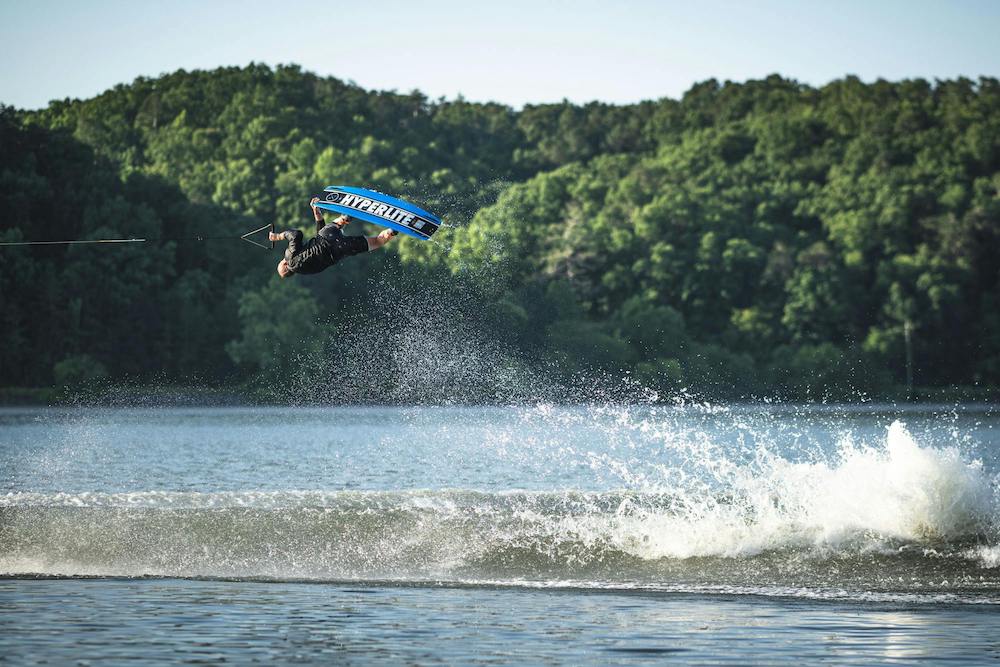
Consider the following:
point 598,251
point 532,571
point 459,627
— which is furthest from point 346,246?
point 598,251

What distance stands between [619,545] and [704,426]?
37001 mm

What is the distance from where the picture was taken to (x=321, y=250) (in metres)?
15.1

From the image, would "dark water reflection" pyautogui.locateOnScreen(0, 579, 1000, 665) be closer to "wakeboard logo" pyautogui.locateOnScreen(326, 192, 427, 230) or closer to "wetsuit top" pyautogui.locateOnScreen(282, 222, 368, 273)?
"wetsuit top" pyautogui.locateOnScreen(282, 222, 368, 273)

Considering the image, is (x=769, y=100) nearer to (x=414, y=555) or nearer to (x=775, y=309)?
(x=775, y=309)

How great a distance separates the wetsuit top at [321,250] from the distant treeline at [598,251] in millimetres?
61638

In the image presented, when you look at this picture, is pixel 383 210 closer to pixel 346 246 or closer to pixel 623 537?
pixel 346 246

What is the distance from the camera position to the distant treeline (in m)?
79.4

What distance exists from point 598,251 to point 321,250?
75.7 metres

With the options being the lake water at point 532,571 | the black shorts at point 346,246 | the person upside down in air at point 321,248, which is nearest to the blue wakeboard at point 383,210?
the person upside down in air at point 321,248

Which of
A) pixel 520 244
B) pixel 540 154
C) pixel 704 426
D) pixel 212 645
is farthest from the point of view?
pixel 540 154

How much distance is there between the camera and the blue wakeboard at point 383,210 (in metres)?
15.5

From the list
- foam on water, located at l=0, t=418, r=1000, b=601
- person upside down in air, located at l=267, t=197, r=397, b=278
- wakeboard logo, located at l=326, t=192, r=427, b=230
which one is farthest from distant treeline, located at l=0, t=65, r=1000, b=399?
person upside down in air, located at l=267, t=197, r=397, b=278

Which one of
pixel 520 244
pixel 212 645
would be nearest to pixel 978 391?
pixel 520 244

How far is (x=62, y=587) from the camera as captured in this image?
47.0ft
